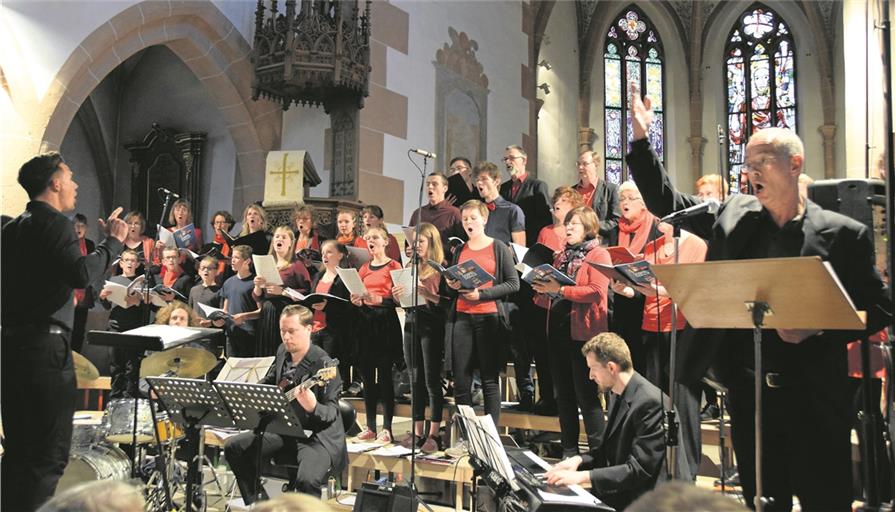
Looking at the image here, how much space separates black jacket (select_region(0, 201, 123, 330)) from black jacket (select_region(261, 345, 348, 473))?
169 cm

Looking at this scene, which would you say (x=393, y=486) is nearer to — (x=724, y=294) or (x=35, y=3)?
(x=724, y=294)

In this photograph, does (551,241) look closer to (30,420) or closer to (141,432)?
(141,432)

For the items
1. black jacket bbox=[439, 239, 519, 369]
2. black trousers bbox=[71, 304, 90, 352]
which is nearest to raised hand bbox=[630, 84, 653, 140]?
black jacket bbox=[439, 239, 519, 369]

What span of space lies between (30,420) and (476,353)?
9.26 ft

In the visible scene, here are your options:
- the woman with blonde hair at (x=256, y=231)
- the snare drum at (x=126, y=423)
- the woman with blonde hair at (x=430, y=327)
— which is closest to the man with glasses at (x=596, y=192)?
the woman with blonde hair at (x=430, y=327)

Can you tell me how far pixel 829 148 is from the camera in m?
16.5

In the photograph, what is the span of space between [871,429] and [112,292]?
20.4 ft

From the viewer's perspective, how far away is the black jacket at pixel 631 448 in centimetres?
403

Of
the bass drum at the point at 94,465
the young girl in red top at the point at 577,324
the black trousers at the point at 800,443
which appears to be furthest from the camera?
the bass drum at the point at 94,465

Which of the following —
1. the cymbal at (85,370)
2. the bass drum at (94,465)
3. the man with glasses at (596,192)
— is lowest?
the bass drum at (94,465)

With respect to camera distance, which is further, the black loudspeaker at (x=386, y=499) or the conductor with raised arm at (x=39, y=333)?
A: the black loudspeaker at (x=386, y=499)

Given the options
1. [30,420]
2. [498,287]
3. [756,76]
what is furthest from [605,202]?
[756,76]

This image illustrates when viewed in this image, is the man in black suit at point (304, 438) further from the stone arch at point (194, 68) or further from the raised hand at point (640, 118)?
the stone arch at point (194, 68)

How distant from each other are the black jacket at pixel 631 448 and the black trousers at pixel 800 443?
3.14ft
